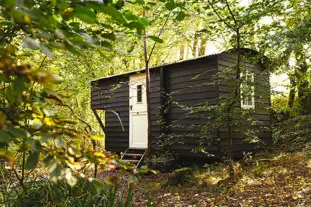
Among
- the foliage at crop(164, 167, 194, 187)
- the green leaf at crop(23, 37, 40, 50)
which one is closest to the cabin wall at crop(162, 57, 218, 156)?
the foliage at crop(164, 167, 194, 187)

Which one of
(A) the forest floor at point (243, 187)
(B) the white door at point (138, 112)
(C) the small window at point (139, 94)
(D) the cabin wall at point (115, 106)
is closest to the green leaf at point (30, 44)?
(A) the forest floor at point (243, 187)

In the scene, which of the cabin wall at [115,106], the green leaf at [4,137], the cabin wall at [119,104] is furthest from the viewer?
the cabin wall at [115,106]

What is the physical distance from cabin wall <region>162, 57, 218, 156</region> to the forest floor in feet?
3.49

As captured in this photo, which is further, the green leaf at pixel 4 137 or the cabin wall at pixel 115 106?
the cabin wall at pixel 115 106

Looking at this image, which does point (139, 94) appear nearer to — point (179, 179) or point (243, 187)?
point (179, 179)

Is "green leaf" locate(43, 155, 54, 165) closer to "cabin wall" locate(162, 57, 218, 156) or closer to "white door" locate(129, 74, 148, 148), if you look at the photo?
"cabin wall" locate(162, 57, 218, 156)

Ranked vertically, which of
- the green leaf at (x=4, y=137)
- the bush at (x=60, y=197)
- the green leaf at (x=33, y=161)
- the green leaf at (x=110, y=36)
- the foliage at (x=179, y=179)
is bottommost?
the foliage at (x=179, y=179)

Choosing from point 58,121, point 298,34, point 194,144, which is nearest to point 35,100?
point 58,121

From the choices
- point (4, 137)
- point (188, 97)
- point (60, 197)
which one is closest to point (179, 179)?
point (188, 97)

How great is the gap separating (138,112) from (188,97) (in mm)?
2305

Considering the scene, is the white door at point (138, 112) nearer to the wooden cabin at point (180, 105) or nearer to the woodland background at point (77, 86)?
the wooden cabin at point (180, 105)

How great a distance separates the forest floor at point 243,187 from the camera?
5303mm

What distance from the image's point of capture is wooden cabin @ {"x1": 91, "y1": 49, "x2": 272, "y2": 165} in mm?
8352

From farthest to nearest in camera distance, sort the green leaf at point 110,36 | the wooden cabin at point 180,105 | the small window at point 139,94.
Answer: the small window at point 139,94
the wooden cabin at point 180,105
the green leaf at point 110,36
